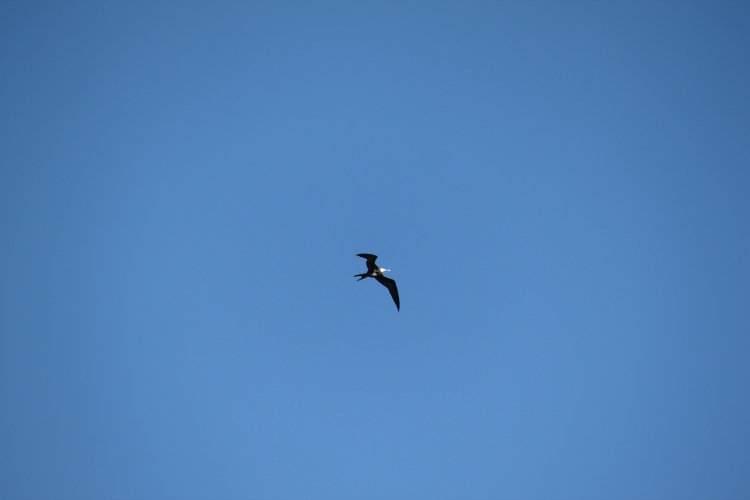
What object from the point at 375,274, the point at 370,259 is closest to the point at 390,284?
the point at 375,274

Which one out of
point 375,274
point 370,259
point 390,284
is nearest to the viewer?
point 370,259

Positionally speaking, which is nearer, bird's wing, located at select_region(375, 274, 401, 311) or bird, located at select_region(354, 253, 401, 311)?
bird, located at select_region(354, 253, 401, 311)

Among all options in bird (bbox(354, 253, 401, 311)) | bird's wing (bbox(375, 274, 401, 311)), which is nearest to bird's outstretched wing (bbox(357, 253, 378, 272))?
bird (bbox(354, 253, 401, 311))

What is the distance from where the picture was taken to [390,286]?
30703mm

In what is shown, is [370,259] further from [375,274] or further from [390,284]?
[390,284]

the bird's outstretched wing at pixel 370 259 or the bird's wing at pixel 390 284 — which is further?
the bird's wing at pixel 390 284

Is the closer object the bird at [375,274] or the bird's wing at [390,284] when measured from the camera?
the bird at [375,274]

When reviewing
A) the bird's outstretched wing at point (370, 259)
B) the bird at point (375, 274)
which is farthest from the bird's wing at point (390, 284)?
the bird's outstretched wing at point (370, 259)

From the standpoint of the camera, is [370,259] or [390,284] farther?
[390,284]

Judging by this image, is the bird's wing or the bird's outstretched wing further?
the bird's wing

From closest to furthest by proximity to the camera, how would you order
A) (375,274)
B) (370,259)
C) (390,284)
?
1. (370,259)
2. (375,274)
3. (390,284)

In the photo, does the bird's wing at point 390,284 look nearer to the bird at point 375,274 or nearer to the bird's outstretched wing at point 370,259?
the bird at point 375,274

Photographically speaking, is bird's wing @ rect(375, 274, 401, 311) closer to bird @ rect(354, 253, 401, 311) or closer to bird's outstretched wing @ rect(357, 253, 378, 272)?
bird @ rect(354, 253, 401, 311)

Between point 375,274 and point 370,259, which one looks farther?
point 375,274
